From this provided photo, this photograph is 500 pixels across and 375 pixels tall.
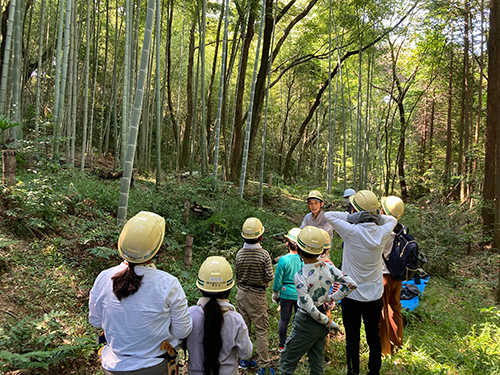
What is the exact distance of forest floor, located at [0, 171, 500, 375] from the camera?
2.25 meters

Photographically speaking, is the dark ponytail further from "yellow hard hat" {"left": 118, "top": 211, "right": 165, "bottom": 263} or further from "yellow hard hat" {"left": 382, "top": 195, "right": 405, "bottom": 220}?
"yellow hard hat" {"left": 382, "top": 195, "right": 405, "bottom": 220}

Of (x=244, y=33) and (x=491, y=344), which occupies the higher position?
(x=244, y=33)

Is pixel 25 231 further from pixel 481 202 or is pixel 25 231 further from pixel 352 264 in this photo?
pixel 481 202

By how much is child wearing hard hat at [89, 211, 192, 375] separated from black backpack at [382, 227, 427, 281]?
Answer: 200cm

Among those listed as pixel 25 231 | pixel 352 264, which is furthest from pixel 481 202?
pixel 25 231

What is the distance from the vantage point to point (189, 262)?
13.9 ft

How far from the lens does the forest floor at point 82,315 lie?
2.25 m

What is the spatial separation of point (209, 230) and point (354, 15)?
899 centimetres

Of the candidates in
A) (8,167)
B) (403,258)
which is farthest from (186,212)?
(403,258)

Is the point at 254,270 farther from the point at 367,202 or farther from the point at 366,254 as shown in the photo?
the point at 367,202

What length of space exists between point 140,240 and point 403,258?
225cm

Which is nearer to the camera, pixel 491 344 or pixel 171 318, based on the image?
pixel 171 318

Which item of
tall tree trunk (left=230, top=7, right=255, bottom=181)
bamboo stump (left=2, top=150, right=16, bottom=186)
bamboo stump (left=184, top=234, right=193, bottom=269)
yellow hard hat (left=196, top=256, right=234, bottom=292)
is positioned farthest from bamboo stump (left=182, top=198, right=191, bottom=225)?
tall tree trunk (left=230, top=7, right=255, bottom=181)

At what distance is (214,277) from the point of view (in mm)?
1602
